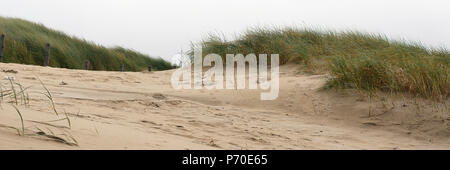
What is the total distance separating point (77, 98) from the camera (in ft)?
15.5

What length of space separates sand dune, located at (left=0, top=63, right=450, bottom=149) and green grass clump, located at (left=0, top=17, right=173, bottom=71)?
7.30m

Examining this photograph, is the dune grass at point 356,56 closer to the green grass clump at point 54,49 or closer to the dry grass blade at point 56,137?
the dry grass blade at point 56,137

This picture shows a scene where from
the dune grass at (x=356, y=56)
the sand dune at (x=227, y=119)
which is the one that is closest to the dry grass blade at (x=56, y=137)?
the sand dune at (x=227, y=119)

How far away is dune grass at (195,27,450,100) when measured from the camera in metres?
4.93

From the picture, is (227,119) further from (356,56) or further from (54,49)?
(54,49)

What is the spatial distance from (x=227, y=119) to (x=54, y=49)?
441 inches

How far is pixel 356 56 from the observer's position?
6.18 metres

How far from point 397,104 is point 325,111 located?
74 cm

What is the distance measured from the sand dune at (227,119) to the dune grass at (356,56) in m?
0.21

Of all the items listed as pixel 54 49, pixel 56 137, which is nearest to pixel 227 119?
pixel 56 137

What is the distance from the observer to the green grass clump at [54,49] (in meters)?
13.5
